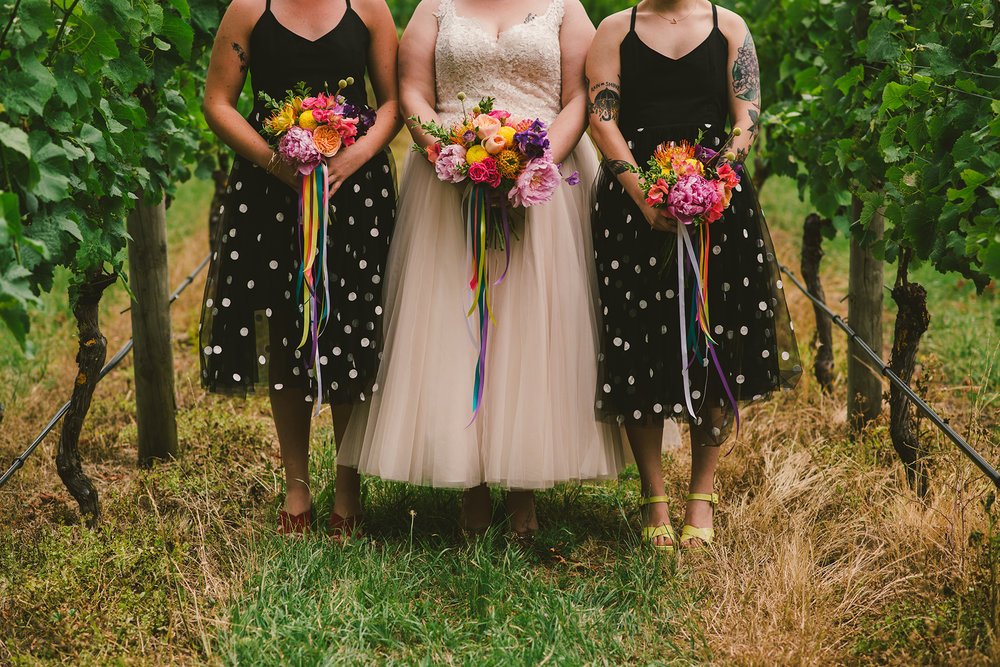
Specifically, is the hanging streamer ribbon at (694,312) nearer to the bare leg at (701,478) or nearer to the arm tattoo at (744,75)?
the bare leg at (701,478)

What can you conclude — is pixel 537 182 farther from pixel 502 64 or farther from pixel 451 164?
pixel 502 64

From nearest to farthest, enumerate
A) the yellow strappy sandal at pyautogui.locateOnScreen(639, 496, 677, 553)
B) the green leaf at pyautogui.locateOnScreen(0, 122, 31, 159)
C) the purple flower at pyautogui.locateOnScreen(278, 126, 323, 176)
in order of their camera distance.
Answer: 1. the green leaf at pyautogui.locateOnScreen(0, 122, 31, 159)
2. the purple flower at pyautogui.locateOnScreen(278, 126, 323, 176)
3. the yellow strappy sandal at pyautogui.locateOnScreen(639, 496, 677, 553)

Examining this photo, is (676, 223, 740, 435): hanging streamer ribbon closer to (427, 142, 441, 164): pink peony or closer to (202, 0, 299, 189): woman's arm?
(427, 142, 441, 164): pink peony

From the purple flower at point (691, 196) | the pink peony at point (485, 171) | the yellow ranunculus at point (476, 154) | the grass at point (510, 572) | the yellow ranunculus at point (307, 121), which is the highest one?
the yellow ranunculus at point (307, 121)

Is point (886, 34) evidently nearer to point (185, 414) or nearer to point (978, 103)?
point (978, 103)

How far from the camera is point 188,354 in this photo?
21.9 feet

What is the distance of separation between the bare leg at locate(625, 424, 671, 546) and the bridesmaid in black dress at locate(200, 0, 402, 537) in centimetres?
100

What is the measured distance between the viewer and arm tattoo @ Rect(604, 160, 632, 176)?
3.57 meters

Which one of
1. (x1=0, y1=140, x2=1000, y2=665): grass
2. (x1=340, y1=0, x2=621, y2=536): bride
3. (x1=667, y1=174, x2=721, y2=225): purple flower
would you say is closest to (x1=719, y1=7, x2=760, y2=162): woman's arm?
(x1=667, y1=174, x2=721, y2=225): purple flower

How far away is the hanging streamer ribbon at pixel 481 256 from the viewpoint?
365cm

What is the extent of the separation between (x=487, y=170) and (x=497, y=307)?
54cm

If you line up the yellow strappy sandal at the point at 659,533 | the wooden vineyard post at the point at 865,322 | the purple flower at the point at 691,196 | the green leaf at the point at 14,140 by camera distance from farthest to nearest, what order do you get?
1. the wooden vineyard post at the point at 865,322
2. the yellow strappy sandal at the point at 659,533
3. the purple flower at the point at 691,196
4. the green leaf at the point at 14,140

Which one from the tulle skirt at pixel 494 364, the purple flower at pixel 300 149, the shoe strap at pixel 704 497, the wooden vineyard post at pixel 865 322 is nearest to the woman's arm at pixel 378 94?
the purple flower at pixel 300 149

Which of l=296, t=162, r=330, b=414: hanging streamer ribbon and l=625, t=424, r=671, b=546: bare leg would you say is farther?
l=625, t=424, r=671, b=546: bare leg
